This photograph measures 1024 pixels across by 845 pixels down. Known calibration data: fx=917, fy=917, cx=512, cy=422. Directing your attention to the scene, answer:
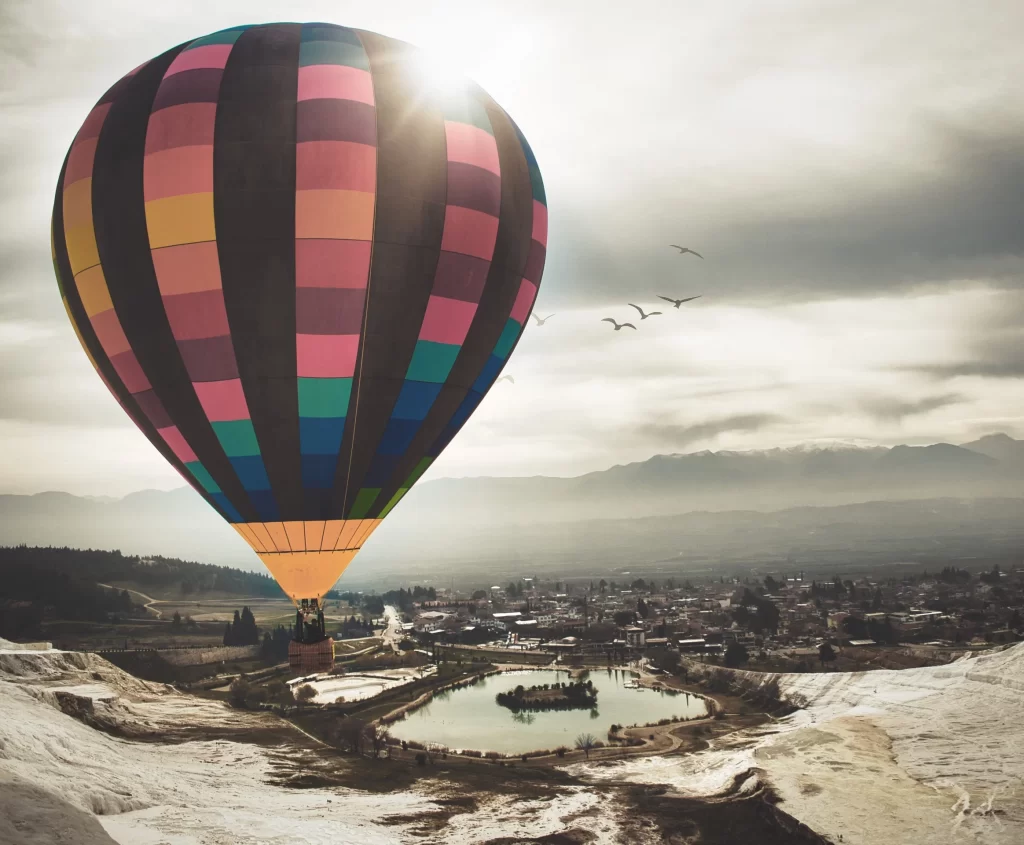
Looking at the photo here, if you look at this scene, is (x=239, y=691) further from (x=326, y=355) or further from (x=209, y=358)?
(x=326, y=355)

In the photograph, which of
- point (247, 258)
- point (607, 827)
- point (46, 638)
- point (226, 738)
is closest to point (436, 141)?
point (247, 258)

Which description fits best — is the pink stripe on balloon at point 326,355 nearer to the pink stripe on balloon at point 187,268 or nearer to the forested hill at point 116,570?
the pink stripe on balloon at point 187,268

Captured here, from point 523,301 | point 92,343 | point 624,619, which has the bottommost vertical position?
point 624,619

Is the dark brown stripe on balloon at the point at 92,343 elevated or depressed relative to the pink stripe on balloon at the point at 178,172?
depressed

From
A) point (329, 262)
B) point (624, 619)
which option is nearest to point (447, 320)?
point (329, 262)

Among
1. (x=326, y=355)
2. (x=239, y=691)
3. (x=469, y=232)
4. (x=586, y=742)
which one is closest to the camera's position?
(x=326, y=355)

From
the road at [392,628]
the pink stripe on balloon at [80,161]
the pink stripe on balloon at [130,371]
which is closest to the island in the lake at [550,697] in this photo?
the road at [392,628]

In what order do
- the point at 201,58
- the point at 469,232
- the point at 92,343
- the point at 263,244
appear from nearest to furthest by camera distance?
the point at 263,244
the point at 201,58
the point at 469,232
the point at 92,343
